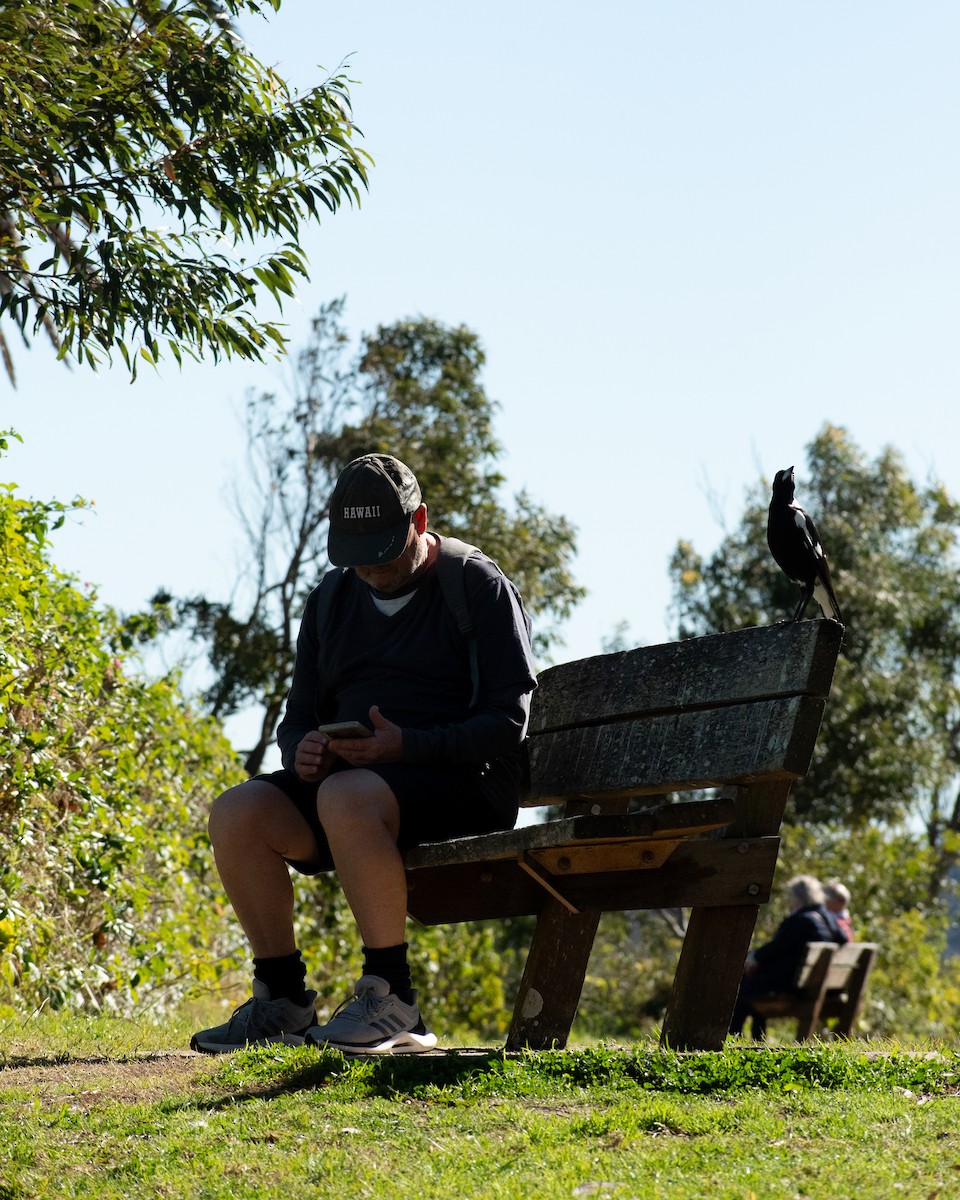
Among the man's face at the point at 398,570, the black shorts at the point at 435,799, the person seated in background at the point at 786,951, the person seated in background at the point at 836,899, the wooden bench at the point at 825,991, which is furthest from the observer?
the person seated in background at the point at 836,899

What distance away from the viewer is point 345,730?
3742 millimetres

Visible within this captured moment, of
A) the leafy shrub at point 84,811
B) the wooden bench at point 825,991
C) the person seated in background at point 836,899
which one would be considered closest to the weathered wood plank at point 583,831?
the leafy shrub at point 84,811

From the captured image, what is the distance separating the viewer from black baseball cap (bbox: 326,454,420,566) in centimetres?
384

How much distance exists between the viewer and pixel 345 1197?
2596mm

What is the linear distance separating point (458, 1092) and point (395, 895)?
57cm

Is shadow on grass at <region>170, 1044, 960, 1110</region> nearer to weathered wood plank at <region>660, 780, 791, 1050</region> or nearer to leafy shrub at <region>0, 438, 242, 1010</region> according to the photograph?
weathered wood plank at <region>660, 780, 791, 1050</region>

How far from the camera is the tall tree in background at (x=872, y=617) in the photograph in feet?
64.1

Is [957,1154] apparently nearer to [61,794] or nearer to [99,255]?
[99,255]

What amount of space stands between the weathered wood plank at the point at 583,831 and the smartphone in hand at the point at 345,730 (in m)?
0.32

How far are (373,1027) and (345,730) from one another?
75 centimetres

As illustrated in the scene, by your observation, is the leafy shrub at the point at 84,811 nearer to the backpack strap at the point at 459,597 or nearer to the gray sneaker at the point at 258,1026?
the gray sneaker at the point at 258,1026

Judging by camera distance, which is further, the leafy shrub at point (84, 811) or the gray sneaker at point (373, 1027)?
the leafy shrub at point (84, 811)

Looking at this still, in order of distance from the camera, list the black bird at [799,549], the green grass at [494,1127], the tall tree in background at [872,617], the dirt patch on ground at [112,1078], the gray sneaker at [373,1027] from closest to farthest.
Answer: the green grass at [494,1127], the dirt patch on ground at [112,1078], the gray sneaker at [373,1027], the black bird at [799,549], the tall tree in background at [872,617]

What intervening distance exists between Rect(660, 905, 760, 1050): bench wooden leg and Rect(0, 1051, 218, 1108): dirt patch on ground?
123cm
